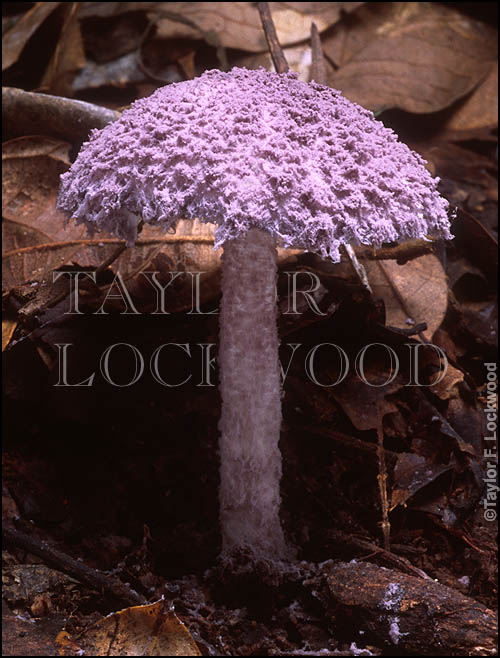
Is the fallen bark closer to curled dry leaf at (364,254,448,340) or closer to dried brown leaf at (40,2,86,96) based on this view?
curled dry leaf at (364,254,448,340)

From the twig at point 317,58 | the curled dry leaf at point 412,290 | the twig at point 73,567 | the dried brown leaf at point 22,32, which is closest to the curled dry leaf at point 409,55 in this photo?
the twig at point 317,58

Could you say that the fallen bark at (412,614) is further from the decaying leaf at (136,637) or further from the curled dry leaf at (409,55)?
the curled dry leaf at (409,55)

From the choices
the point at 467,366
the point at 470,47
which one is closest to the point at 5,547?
the point at 467,366

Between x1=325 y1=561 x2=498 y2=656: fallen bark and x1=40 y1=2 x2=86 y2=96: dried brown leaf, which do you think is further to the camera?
x1=40 y1=2 x2=86 y2=96: dried brown leaf

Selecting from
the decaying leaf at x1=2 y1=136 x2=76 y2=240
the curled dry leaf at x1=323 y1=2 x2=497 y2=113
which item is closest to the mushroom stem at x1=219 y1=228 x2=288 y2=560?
the decaying leaf at x1=2 y1=136 x2=76 y2=240

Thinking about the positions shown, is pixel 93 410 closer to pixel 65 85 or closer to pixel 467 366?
pixel 467 366

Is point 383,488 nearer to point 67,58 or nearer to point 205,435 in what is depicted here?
point 205,435
